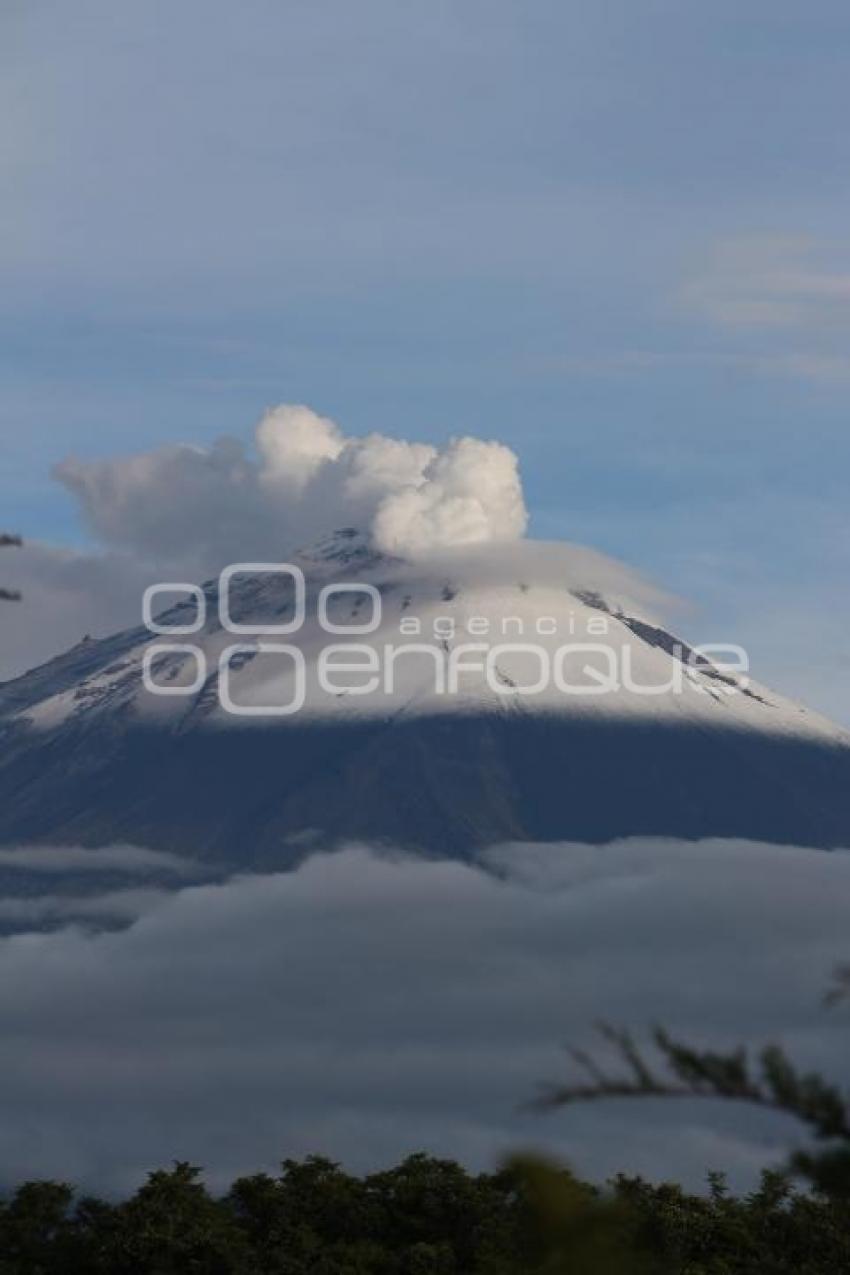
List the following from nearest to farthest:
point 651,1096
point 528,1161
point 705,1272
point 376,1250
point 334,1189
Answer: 1. point 528,1161
2. point 651,1096
3. point 705,1272
4. point 376,1250
5. point 334,1189

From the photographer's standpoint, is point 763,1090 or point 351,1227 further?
point 351,1227

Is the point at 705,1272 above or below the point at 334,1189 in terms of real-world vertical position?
below

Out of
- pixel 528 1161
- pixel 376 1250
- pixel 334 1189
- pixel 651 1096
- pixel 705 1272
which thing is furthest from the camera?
pixel 334 1189

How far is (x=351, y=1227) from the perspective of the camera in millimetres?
130125

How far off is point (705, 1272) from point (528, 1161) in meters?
102

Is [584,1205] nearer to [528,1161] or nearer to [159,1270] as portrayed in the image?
[528,1161]

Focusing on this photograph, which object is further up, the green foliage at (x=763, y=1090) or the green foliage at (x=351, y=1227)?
the green foliage at (x=351, y=1227)

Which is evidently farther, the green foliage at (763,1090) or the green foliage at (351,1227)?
the green foliage at (351,1227)

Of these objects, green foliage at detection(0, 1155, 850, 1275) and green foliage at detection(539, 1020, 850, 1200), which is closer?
green foliage at detection(539, 1020, 850, 1200)

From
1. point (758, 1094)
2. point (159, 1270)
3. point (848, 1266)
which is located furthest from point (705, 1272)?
point (758, 1094)

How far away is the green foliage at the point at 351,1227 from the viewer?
118 m

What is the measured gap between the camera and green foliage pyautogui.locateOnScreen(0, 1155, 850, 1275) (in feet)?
387

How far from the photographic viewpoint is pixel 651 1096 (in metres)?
13.9

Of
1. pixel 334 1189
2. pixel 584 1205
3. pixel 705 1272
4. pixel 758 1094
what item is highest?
pixel 334 1189
